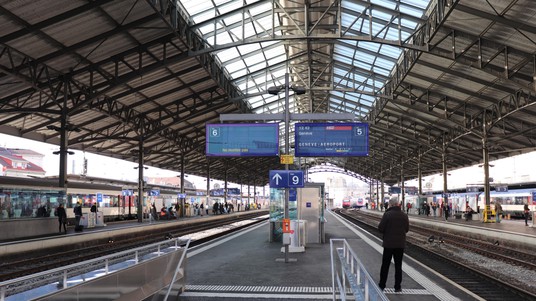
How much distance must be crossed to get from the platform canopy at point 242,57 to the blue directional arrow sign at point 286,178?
345 centimetres

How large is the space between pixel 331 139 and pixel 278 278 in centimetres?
815

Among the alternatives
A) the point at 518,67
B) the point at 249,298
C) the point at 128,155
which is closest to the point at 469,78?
the point at 518,67

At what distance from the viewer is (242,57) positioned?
93.0 feet

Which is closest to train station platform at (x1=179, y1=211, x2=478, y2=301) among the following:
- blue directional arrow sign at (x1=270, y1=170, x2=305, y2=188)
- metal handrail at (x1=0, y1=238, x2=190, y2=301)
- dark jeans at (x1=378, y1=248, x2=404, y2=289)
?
dark jeans at (x1=378, y1=248, x2=404, y2=289)

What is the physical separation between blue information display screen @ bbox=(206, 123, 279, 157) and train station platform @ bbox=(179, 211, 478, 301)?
3.44 m

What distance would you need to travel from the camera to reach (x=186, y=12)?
835 inches

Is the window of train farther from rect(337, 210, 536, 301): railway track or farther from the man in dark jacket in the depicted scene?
the man in dark jacket

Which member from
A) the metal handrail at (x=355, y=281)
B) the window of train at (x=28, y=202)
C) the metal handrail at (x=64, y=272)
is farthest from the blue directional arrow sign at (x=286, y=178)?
the window of train at (x=28, y=202)

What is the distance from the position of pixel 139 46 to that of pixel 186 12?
279cm

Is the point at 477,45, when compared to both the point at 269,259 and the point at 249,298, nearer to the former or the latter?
the point at 269,259

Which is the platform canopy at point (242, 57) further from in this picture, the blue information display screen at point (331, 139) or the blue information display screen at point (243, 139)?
the blue information display screen at point (243, 139)

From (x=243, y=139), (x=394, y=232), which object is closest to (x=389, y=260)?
(x=394, y=232)

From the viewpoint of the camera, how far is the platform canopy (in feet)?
61.5

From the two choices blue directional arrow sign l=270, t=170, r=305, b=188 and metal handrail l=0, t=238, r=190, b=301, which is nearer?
metal handrail l=0, t=238, r=190, b=301
